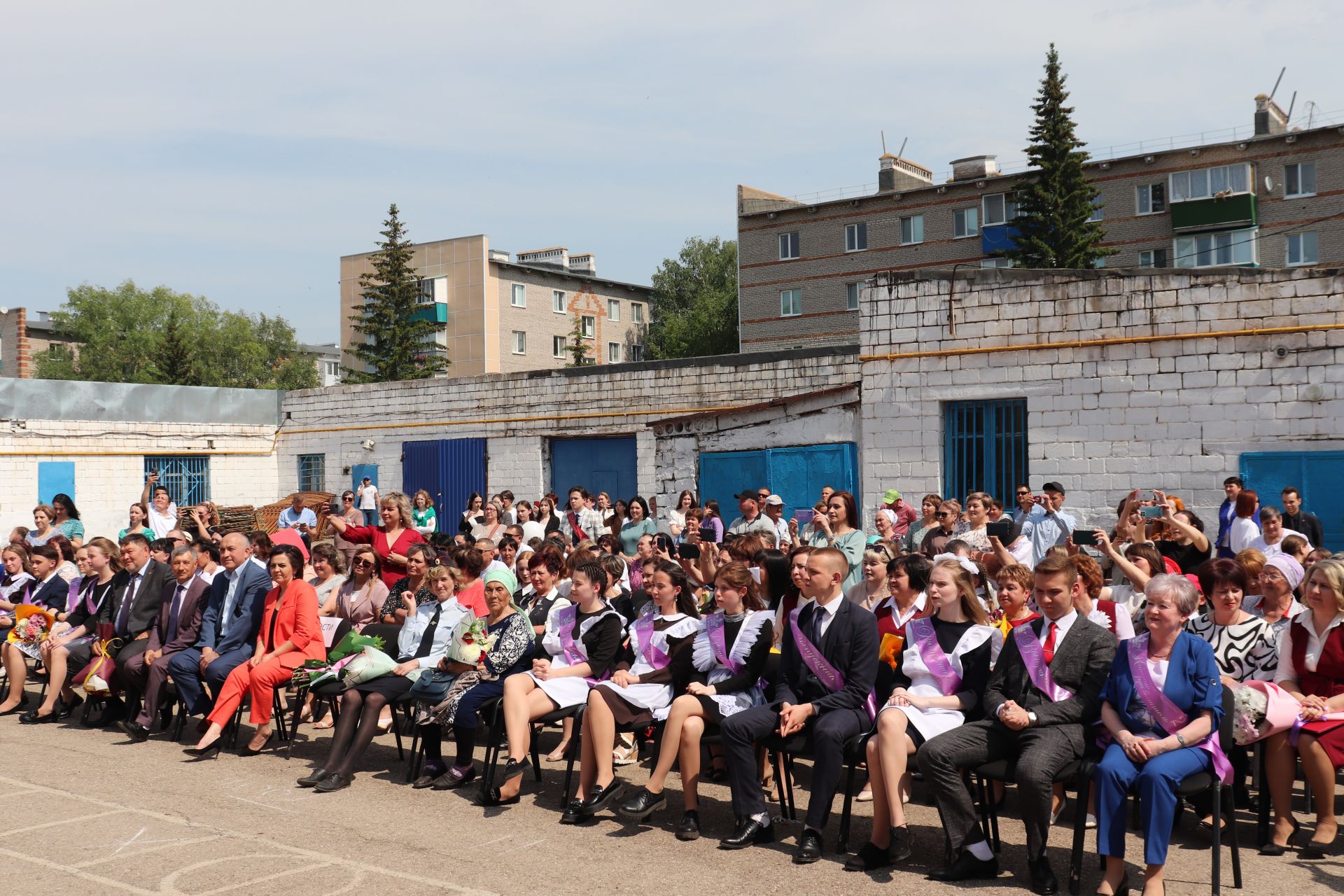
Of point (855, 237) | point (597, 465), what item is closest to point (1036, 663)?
point (597, 465)

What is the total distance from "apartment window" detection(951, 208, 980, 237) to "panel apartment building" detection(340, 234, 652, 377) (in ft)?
58.8

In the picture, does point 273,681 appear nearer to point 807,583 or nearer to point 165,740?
point 165,740

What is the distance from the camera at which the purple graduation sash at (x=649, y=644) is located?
6.77 metres

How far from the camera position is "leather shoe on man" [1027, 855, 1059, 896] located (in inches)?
198

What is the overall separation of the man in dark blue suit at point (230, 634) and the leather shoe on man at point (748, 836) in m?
4.41

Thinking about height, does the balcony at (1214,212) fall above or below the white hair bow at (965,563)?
above

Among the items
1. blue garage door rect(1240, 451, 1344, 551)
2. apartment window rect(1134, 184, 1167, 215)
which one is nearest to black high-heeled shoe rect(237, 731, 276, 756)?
blue garage door rect(1240, 451, 1344, 551)

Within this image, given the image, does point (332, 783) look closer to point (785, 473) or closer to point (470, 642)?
point (470, 642)

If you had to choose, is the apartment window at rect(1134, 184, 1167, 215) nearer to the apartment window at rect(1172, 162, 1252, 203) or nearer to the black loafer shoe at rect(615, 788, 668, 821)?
the apartment window at rect(1172, 162, 1252, 203)

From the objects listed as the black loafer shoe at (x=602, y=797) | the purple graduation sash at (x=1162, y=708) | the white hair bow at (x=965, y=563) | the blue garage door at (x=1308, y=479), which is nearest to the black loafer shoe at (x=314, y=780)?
the black loafer shoe at (x=602, y=797)

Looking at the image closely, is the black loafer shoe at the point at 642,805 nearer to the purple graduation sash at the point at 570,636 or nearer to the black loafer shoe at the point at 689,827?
the black loafer shoe at the point at 689,827

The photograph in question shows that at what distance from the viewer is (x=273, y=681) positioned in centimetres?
815

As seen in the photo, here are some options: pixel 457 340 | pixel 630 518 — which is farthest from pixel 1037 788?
pixel 457 340

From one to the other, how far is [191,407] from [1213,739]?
Answer: 23.3 metres
